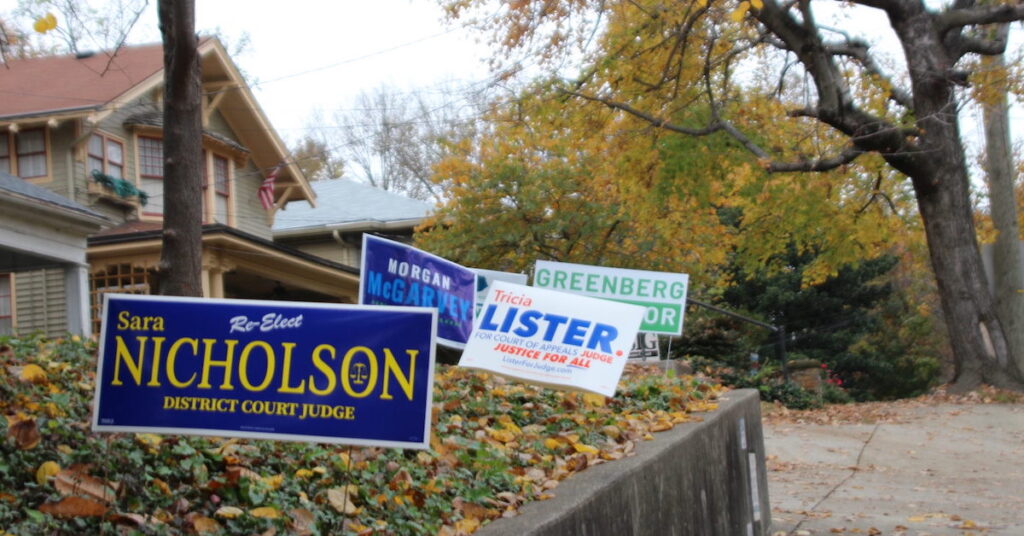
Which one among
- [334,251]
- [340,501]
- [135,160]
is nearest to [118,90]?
[135,160]

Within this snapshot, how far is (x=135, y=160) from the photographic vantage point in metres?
22.9


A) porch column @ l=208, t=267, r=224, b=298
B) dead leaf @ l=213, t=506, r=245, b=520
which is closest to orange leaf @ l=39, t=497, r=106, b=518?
dead leaf @ l=213, t=506, r=245, b=520

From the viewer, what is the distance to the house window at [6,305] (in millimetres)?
21516

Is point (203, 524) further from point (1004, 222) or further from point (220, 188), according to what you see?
point (220, 188)

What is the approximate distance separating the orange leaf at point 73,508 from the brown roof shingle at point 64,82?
59.0 ft

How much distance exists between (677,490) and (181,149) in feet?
14.0

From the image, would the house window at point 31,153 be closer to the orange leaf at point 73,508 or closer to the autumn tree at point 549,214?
the autumn tree at point 549,214

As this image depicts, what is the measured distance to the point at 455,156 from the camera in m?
26.2

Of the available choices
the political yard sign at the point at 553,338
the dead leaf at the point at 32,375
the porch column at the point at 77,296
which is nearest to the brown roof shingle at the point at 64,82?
the porch column at the point at 77,296

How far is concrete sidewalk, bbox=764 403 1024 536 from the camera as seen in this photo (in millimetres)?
9414

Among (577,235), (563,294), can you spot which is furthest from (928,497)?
(577,235)

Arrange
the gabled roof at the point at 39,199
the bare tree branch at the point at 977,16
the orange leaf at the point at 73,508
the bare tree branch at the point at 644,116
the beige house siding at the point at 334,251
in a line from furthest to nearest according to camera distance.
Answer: the beige house siding at the point at 334,251
the bare tree branch at the point at 644,116
the bare tree branch at the point at 977,16
the gabled roof at the point at 39,199
the orange leaf at the point at 73,508

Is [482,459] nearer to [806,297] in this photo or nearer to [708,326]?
[708,326]

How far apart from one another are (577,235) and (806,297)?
1175cm
